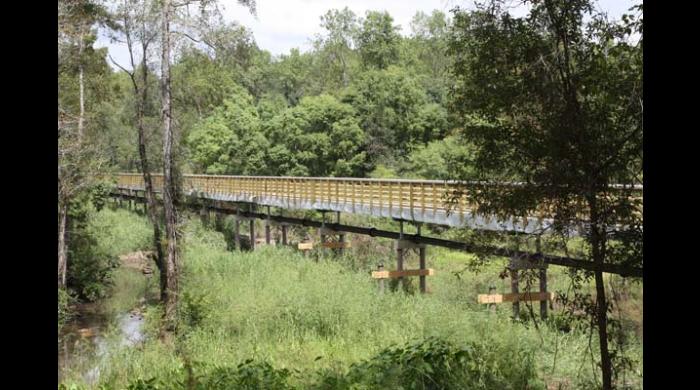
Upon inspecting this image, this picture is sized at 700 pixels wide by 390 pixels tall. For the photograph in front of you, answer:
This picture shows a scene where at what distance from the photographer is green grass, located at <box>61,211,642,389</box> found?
30.4ft

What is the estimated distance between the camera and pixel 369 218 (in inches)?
1025

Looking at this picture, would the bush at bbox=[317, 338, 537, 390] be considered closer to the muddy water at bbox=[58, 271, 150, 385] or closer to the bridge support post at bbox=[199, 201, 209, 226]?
the muddy water at bbox=[58, 271, 150, 385]

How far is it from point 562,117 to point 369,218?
66.9ft

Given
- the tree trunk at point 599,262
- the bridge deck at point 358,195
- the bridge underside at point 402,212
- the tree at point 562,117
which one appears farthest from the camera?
the bridge deck at point 358,195

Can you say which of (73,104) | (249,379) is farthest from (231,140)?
(249,379)

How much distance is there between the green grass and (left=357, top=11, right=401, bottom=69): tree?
593 inches

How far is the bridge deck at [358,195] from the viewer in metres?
13.8

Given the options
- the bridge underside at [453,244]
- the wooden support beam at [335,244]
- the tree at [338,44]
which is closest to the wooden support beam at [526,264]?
the bridge underside at [453,244]

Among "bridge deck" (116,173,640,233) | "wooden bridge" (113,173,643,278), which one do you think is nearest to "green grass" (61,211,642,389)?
"wooden bridge" (113,173,643,278)

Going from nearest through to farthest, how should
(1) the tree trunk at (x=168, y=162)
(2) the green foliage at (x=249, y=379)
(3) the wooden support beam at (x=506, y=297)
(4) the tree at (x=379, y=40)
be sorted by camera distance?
(2) the green foliage at (x=249, y=379) → (1) the tree trunk at (x=168, y=162) → (3) the wooden support beam at (x=506, y=297) → (4) the tree at (x=379, y=40)

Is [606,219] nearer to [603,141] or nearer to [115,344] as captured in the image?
[603,141]

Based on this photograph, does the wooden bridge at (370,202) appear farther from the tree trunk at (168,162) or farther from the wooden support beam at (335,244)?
the tree trunk at (168,162)

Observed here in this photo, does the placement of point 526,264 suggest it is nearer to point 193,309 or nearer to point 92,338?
point 193,309

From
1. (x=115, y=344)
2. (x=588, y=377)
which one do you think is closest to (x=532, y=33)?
(x=588, y=377)
